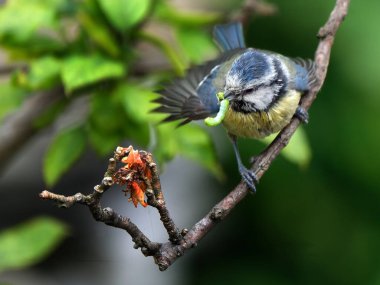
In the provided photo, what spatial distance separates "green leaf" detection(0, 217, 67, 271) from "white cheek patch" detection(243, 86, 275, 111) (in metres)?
1.10

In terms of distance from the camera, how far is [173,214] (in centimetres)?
397

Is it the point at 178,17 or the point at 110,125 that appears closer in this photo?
the point at 110,125

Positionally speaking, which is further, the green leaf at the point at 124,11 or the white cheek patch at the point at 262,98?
the green leaf at the point at 124,11

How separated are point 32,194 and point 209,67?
2.02 meters

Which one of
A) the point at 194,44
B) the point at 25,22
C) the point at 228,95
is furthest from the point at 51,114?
the point at 228,95

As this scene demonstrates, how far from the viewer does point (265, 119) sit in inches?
92.6

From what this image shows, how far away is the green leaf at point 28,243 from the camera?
2.94 meters

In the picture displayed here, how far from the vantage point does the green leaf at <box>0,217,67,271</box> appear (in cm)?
294

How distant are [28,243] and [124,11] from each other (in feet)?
3.53

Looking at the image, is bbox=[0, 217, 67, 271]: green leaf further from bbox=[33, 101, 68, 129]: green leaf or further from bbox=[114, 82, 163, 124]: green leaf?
bbox=[114, 82, 163, 124]: green leaf

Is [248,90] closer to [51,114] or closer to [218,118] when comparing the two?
[218,118]

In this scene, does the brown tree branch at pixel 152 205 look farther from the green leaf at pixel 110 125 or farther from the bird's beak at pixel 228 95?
the green leaf at pixel 110 125

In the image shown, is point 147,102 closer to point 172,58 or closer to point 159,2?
point 172,58

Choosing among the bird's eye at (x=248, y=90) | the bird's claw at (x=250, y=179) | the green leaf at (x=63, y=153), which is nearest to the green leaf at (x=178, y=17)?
the green leaf at (x=63, y=153)
